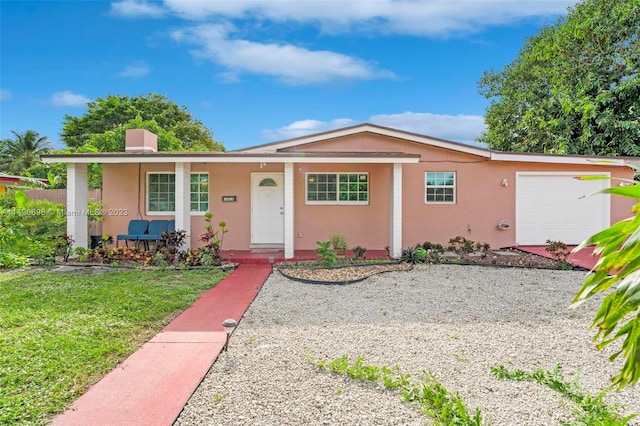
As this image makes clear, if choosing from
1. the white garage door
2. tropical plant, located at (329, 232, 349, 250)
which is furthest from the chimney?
the white garage door

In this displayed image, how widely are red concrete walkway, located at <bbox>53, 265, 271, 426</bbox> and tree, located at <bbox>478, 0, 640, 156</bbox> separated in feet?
52.5

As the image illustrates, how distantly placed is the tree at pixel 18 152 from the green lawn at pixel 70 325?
30133mm

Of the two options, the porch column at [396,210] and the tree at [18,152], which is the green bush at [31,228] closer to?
the porch column at [396,210]

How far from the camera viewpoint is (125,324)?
16.0ft

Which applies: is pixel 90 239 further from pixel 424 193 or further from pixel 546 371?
pixel 546 371

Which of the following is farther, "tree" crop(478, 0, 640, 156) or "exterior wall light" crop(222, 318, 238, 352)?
"tree" crop(478, 0, 640, 156)

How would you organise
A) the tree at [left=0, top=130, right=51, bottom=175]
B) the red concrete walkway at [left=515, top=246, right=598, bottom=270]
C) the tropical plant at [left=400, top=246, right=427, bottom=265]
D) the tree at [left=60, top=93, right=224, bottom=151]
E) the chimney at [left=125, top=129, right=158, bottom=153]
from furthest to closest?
1. the tree at [left=0, top=130, right=51, bottom=175]
2. the tree at [left=60, top=93, right=224, bottom=151]
3. the chimney at [left=125, top=129, right=158, bottom=153]
4. the tropical plant at [left=400, top=246, right=427, bottom=265]
5. the red concrete walkway at [left=515, top=246, right=598, bottom=270]

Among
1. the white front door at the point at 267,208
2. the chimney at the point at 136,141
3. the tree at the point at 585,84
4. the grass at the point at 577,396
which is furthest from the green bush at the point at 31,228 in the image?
the tree at the point at 585,84

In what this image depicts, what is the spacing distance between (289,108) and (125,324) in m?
17.9

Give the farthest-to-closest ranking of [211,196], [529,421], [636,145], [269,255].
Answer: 1. [636,145]
2. [211,196]
3. [269,255]
4. [529,421]

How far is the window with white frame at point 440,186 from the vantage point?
36.0ft

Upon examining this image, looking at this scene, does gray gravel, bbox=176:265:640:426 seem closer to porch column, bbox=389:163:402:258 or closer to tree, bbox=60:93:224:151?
porch column, bbox=389:163:402:258

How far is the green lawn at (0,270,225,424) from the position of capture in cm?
318

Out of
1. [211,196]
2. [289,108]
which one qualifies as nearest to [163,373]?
[211,196]
